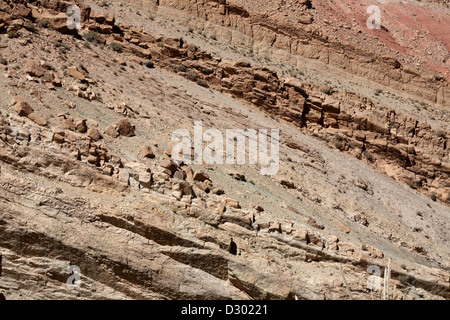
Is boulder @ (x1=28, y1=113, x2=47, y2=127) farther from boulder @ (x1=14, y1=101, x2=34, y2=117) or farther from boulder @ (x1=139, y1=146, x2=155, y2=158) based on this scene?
boulder @ (x1=139, y1=146, x2=155, y2=158)

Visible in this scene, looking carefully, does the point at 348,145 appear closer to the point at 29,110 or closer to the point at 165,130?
the point at 165,130

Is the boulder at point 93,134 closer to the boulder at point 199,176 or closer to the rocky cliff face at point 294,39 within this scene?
the boulder at point 199,176

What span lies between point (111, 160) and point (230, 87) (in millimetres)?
12722

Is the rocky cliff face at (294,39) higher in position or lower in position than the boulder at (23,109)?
higher

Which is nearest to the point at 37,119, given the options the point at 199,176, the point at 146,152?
the point at 146,152

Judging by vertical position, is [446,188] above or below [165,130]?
below

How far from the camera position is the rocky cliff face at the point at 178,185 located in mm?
8289

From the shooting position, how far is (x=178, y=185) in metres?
10.1

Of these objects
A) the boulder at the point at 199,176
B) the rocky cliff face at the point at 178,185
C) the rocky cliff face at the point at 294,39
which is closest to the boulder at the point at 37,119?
the rocky cliff face at the point at 178,185

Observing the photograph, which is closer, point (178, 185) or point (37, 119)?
point (178, 185)

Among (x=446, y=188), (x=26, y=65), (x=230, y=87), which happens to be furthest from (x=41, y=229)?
(x=446, y=188)

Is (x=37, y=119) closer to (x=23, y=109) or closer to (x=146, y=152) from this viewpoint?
(x=23, y=109)

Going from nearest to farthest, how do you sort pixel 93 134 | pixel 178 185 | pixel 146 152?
pixel 178 185 < pixel 93 134 < pixel 146 152

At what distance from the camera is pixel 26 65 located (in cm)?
1315
